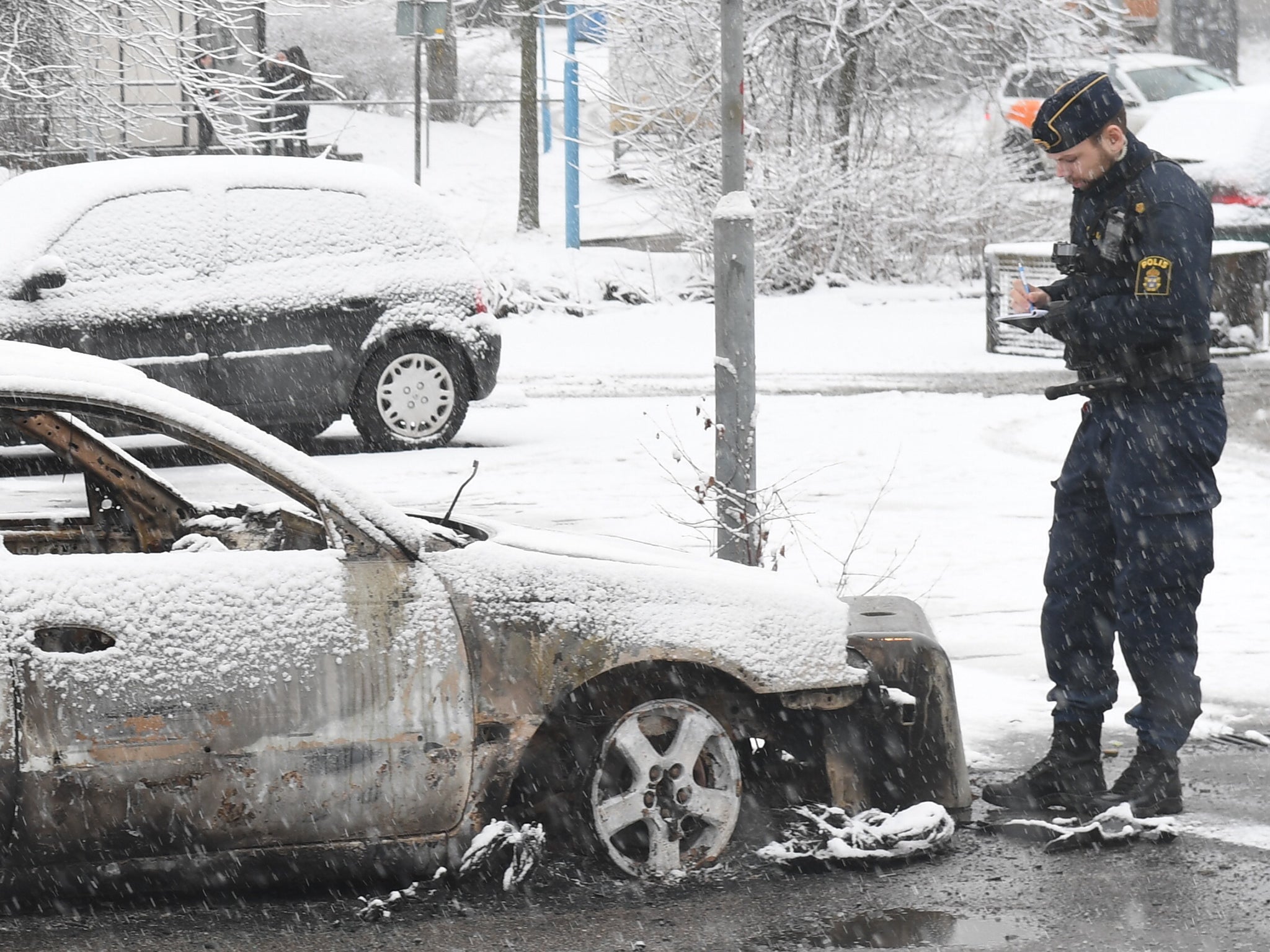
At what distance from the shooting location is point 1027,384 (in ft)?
45.2

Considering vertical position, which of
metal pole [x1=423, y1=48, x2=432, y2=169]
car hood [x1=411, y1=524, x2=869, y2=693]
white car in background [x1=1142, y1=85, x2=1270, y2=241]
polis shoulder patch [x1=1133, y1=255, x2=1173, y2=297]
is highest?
metal pole [x1=423, y1=48, x2=432, y2=169]

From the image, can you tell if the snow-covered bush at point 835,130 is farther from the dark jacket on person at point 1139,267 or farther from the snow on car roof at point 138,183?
the dark jacket on person at point 1139,267

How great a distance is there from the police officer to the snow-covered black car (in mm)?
6434

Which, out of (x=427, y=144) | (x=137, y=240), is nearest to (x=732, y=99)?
(x=137, y=240)

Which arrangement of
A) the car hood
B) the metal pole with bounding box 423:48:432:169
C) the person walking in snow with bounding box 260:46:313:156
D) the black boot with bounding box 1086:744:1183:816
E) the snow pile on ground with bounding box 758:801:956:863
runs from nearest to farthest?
1. the car hood
2. the snow pile on ground with bounding box 758:801:956:863
3. the black boot with bounding box 1086:744:1183:816
4. the person walking in snow with bounding box 260:46:313:156
5. the metal pole with bounding box 423:48:432:169

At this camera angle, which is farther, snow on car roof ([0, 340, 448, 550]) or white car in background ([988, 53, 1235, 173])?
white car in background ([988, 53, 1235, 173])

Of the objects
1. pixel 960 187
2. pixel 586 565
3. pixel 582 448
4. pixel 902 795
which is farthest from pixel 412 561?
pixel 960 187

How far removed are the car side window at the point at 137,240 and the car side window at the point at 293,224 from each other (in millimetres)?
222

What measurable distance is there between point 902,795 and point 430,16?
17016mm

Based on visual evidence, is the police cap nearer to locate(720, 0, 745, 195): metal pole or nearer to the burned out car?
the burned out car

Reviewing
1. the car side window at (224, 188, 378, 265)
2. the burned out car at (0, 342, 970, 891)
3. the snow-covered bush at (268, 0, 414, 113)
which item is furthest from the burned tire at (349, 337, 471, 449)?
the snow-covered bush at (268, 0, 414, 113)

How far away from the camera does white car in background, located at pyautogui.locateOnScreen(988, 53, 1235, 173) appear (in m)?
20.7

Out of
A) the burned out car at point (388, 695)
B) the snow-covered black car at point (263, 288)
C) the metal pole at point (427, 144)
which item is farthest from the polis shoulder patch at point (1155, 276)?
the metal pole at point (427, 144)

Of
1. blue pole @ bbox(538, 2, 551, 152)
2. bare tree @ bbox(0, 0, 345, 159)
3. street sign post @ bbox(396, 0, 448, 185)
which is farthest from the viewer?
blue pole @ bbox(538, 2, 551, 152)
